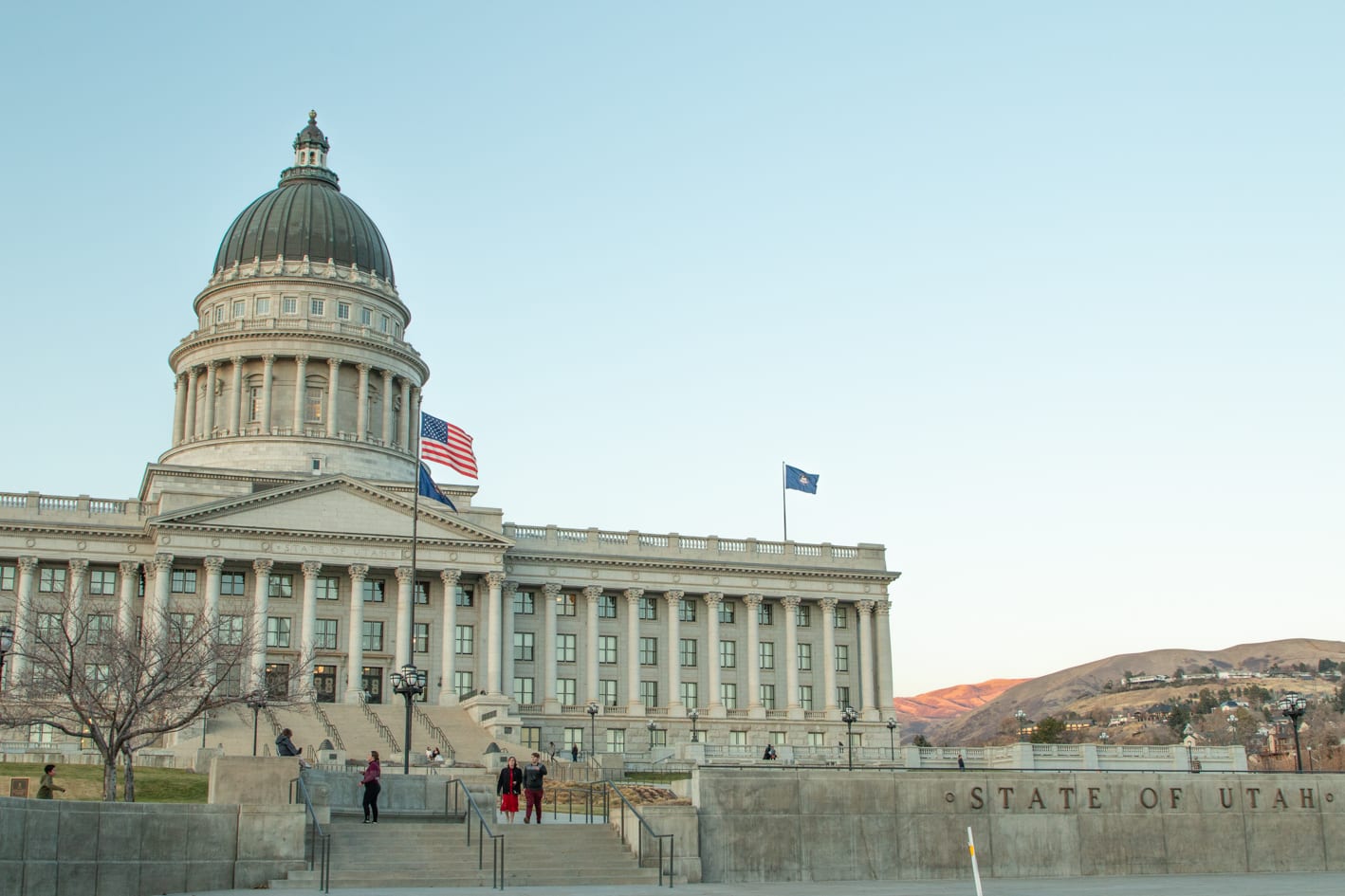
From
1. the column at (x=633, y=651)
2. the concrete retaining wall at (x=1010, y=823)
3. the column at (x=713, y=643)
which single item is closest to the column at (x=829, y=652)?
the column at (x=713, y=643)

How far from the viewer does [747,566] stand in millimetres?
90250

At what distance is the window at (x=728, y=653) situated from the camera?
3541 inches

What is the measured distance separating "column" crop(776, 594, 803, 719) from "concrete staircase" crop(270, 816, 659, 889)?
56.0m

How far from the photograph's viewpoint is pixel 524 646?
85.6 metres

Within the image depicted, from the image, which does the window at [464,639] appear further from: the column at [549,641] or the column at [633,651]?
the column at [633,651]

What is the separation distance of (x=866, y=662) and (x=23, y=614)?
47278 mm

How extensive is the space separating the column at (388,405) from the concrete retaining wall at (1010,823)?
218 ft

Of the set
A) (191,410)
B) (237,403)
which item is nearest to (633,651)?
(237,403)

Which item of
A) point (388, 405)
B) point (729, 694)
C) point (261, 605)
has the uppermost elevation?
point (388, 405)

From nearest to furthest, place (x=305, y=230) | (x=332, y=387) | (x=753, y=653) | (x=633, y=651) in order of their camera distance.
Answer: (x=633, y=651) → (x=753, y=653) → (x=332, y=387) → (x=305, y=230)

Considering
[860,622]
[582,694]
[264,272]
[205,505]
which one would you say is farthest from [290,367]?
[860,622]

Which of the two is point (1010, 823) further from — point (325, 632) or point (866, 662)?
point (866, 662)

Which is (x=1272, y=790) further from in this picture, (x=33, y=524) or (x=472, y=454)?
(x=33, y=524)

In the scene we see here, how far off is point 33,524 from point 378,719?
67.3 feet
